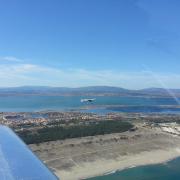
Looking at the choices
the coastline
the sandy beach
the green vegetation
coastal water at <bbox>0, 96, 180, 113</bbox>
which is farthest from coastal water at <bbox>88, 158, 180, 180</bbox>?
coastal water at <bbox>0, 96, 180, 113</bbox>

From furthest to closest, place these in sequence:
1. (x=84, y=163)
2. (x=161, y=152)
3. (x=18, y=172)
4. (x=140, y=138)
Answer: (x=140, y=138) → (x=161, y=152) → (x=84, y=163) → (x=18, y=172)

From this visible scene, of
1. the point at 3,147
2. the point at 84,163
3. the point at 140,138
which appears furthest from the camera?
the point at 140,138

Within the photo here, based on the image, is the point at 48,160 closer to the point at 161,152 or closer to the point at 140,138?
the point at 161,152

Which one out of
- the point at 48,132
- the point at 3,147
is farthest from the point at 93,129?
the point at 3,147

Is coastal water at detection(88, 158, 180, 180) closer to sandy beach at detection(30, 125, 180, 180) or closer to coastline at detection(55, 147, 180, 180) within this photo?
coastline at detection(55, 147, 180, 180)

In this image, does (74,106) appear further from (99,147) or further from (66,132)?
(99,147)

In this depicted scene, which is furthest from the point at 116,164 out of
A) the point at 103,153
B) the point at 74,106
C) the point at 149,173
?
the point at 74,106
